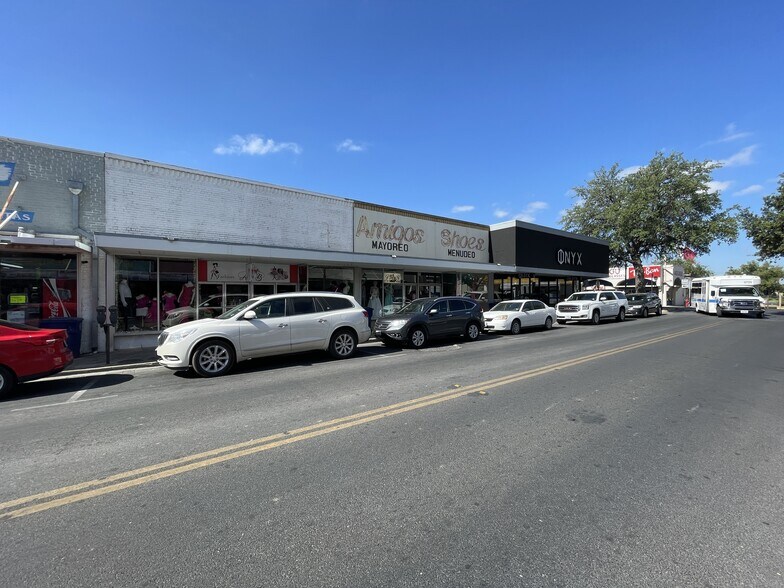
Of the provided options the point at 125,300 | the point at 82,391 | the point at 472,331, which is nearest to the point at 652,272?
the point at 472,331

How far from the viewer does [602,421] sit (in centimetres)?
509

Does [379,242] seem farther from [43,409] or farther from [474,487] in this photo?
[474,487]

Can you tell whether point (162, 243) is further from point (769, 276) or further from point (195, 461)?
point (769, 276)

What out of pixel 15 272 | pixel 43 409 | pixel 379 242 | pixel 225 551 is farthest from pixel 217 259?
pixel 225 551

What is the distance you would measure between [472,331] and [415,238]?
24.9 ft

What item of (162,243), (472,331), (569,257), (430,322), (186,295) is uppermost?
(569,257)

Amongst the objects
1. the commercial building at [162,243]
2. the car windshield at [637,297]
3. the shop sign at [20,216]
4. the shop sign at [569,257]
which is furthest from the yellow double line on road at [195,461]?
the car windshield at [637,297]

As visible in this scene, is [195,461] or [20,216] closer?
[195,461]

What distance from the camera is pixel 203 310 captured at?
13.9m

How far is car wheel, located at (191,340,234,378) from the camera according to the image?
26.6 feet

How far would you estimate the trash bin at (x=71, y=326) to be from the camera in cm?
1036

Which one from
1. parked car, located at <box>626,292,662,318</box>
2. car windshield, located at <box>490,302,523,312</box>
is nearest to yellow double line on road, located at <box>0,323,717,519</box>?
car windshield, located at <box>490,302,523,312</box>

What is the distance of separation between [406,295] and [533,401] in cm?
1432

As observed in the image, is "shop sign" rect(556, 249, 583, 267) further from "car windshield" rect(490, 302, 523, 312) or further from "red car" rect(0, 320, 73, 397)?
"red car" rect(0, 320, 73, 397)
